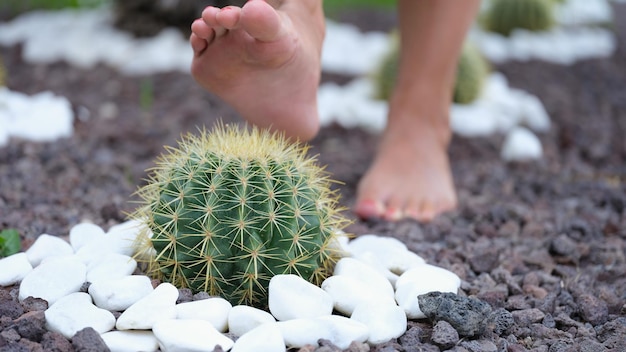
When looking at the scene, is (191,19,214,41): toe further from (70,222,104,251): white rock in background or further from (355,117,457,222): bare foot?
(355,117,457,222): bare foot

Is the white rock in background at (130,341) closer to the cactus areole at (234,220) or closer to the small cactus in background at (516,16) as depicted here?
the cactus areole at (234,220)

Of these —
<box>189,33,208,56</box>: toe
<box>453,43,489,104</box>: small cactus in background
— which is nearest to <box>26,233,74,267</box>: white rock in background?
<box>189,33,208,56</box>: toe

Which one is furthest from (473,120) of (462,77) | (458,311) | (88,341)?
(88,341)

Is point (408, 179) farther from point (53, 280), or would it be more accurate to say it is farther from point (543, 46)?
point (543, 46)

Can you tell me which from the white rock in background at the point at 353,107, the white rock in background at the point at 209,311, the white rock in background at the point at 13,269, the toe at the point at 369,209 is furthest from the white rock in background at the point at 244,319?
the white rock in background at the point at 353,107

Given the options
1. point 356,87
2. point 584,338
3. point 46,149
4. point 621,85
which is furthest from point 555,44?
point 584,338
